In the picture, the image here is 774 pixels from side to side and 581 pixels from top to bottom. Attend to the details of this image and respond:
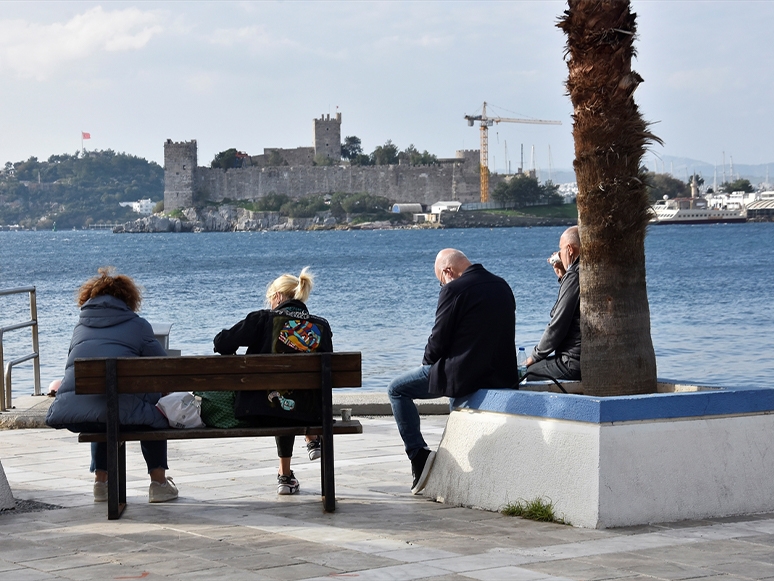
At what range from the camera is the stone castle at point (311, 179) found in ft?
383

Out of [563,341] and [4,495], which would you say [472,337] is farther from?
[4,495]

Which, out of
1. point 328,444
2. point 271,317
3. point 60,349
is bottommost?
point 60,349

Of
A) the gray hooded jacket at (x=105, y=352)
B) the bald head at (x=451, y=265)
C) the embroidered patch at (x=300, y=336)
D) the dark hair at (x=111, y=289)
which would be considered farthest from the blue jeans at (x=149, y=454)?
the bald head at (x=451, y=265)

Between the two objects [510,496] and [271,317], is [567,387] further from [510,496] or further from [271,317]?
[271,317]

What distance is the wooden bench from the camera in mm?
4391

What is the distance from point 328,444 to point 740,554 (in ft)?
5.33

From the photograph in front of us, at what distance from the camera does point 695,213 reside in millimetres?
124188

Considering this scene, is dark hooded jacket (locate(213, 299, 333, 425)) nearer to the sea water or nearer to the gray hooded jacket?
the gray hooded jacket

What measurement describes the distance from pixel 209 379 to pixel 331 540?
83 centimetres

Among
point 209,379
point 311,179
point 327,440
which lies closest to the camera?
point 209,379

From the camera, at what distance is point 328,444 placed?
4.54 m

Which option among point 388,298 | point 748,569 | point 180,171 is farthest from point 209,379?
point 180,171

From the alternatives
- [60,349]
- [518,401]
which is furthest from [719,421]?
[60,349]

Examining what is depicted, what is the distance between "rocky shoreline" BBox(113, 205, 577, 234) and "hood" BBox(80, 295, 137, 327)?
4286 inches
